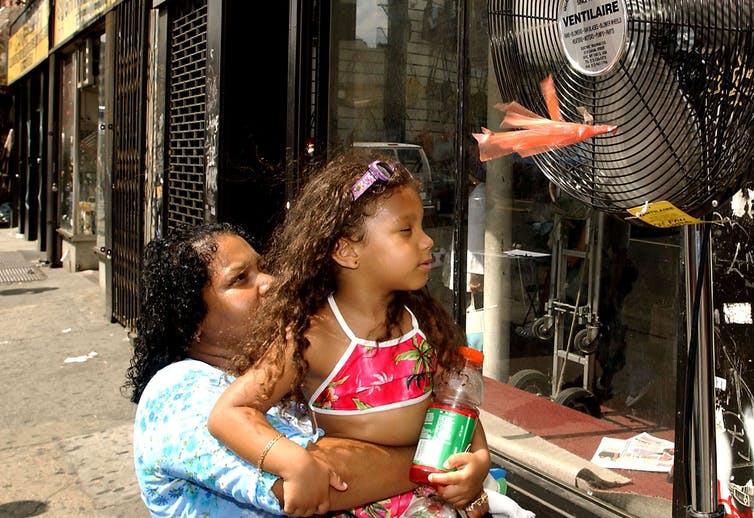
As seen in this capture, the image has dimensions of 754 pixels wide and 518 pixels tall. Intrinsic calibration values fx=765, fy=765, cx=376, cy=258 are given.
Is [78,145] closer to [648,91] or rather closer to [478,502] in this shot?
[478,502]

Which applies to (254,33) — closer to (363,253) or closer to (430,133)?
(430,133)

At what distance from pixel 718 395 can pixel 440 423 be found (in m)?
1.09

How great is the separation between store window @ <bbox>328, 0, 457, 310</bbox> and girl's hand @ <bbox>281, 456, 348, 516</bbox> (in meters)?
2.38

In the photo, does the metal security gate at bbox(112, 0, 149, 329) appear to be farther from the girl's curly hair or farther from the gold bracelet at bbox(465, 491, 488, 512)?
the gold bracelet at bbox(465, 491, 488, 512)

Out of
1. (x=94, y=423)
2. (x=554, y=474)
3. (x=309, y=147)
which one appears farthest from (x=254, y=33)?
(x=554, y=474)

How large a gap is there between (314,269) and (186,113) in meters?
3.93

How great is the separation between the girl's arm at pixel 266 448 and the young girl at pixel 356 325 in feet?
0.08

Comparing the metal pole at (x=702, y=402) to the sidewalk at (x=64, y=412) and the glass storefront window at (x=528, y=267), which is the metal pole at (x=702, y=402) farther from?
the sidewalk at (x=64, y=412)

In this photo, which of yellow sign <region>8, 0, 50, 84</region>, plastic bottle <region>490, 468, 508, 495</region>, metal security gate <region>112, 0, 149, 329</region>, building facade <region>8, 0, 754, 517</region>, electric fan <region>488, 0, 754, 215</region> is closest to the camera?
electric fan <region>488, 0, 754, 215</region>

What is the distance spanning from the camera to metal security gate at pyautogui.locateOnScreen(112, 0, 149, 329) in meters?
6.37

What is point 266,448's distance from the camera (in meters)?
1.57

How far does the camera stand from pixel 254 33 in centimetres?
480

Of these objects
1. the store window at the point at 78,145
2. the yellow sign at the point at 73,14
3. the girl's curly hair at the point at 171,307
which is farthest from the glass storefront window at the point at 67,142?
the girl's curly hair at the point at 171,307

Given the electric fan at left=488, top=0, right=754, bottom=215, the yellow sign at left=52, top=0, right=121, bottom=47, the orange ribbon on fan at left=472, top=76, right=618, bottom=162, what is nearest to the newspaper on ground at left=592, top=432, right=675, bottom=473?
the electric fan at left=488, top=0, right=754, bottom=215
